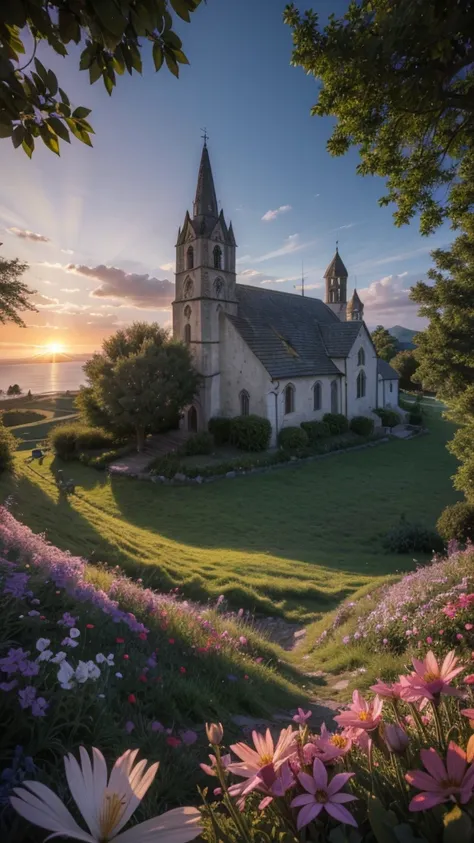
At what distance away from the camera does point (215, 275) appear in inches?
1186

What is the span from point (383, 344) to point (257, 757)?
70.3m

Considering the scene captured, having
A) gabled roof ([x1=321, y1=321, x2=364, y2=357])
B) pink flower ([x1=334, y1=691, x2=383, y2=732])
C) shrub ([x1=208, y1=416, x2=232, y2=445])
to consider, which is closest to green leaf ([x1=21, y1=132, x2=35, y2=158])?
pink flower ([x1=334, y1=691, x2=383, y2=732])

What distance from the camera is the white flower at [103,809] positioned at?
1.12 metres

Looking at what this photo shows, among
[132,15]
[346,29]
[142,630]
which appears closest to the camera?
[132,15]

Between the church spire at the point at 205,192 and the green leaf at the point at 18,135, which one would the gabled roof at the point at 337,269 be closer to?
the church spire at the point at 205,192

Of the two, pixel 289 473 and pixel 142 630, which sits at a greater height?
pixel 142 630

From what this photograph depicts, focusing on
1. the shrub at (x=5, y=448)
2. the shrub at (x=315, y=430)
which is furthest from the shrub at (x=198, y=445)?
the shrub at (x=5, y=448)

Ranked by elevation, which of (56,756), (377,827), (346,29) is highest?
(346,29)

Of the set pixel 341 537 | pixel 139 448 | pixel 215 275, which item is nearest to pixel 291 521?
pixel 341 537

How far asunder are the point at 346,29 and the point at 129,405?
21.7 m

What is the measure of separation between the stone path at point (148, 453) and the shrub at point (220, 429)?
221 centimetres

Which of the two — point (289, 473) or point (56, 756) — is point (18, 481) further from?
point (56, 756)

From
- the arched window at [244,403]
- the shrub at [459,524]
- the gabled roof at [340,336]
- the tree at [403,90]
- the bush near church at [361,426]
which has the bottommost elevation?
the shrub at [459,524]

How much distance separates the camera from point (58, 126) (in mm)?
2561
